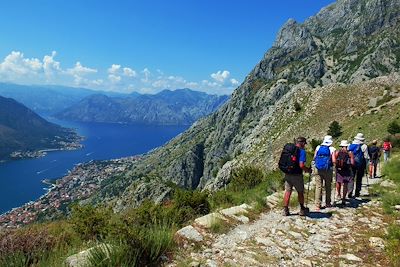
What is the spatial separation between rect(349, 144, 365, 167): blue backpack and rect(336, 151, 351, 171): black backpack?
1215 mm

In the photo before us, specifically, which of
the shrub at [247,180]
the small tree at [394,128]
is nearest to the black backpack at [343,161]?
the shrub at [247,180]

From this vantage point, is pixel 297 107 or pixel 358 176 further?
pixel 297 107

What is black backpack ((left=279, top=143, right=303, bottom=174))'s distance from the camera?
11127 mm

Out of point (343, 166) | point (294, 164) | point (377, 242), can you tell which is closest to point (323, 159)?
point (343, 166)

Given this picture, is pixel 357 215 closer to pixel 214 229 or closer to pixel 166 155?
pixel 214 229

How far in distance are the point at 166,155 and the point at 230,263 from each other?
182 m

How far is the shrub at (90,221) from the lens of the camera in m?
9.31

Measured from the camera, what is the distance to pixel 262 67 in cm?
18712

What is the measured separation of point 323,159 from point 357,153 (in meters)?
3.01

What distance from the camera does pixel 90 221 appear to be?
9773mm

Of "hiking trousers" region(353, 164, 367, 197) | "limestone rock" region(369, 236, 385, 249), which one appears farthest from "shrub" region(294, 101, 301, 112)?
"limestone rock" region(369, 236, 385, 249)

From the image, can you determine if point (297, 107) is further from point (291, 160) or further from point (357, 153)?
point (291, 160)

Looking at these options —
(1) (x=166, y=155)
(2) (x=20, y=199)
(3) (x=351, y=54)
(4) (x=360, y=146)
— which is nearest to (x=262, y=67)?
(3) (x=351, y=54)

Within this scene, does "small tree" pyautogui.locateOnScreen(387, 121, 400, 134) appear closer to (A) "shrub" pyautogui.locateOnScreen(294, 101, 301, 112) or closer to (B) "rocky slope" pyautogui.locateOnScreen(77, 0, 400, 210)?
(B) "rocky slope" pyautogui.locateOnScreen(77, 0, 400, 210)
